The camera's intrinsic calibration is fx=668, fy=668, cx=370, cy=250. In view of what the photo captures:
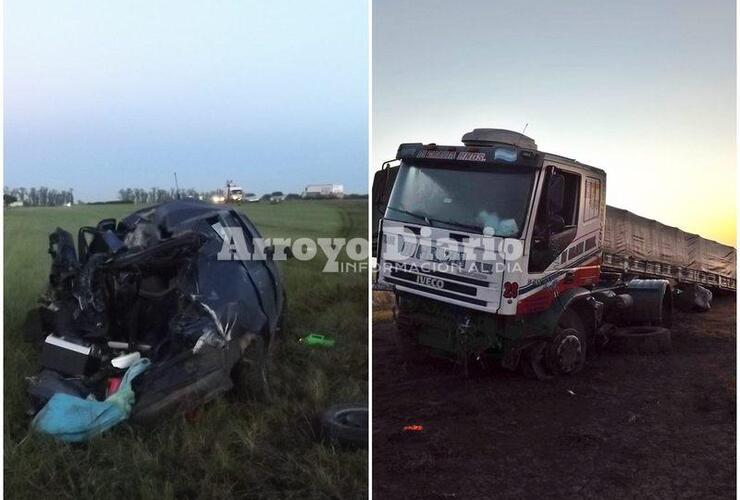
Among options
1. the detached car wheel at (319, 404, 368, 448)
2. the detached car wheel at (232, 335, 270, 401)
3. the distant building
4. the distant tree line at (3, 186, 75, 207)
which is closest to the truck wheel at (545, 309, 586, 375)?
Result: the detached car wheel at (319, 404, 368, 448)

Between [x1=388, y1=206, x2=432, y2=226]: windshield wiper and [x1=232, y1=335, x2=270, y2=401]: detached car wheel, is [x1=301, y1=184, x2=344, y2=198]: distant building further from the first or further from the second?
[x1=232, y1=335, x2=270, y2=401]: detached car wheel

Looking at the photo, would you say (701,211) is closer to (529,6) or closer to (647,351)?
(647,351)

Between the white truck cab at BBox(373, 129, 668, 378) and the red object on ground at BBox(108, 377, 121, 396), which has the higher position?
the white truck cab at BBox(373, 129, 668, 378)

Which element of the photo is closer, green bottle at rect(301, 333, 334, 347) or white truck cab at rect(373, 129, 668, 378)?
white truck cab at rect(373, 129, 668, 378)

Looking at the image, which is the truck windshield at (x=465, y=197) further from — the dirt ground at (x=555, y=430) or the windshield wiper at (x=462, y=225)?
the dirt ground at (x=555, y=430)

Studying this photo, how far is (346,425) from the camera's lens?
3104 millimetres

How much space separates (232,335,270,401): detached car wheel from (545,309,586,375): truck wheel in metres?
1.31

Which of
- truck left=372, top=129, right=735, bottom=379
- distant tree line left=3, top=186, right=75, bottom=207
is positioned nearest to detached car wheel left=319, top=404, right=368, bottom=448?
truck left=372, top=129, right=735, bottom=379

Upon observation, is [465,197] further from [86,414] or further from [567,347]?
[86,414]

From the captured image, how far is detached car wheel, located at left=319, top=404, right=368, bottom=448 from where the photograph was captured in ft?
10.2

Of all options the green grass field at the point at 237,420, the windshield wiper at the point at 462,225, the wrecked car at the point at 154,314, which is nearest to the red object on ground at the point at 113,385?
the wrecked car at the point at 154,314

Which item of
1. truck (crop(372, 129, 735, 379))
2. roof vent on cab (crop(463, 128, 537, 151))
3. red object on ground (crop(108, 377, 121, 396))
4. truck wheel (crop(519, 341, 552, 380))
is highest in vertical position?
roof vent on cab (crop(463, 128, 537, 151))

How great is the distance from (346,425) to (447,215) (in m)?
1.08

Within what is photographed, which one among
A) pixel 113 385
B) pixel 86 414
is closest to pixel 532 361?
pixel 113 385
